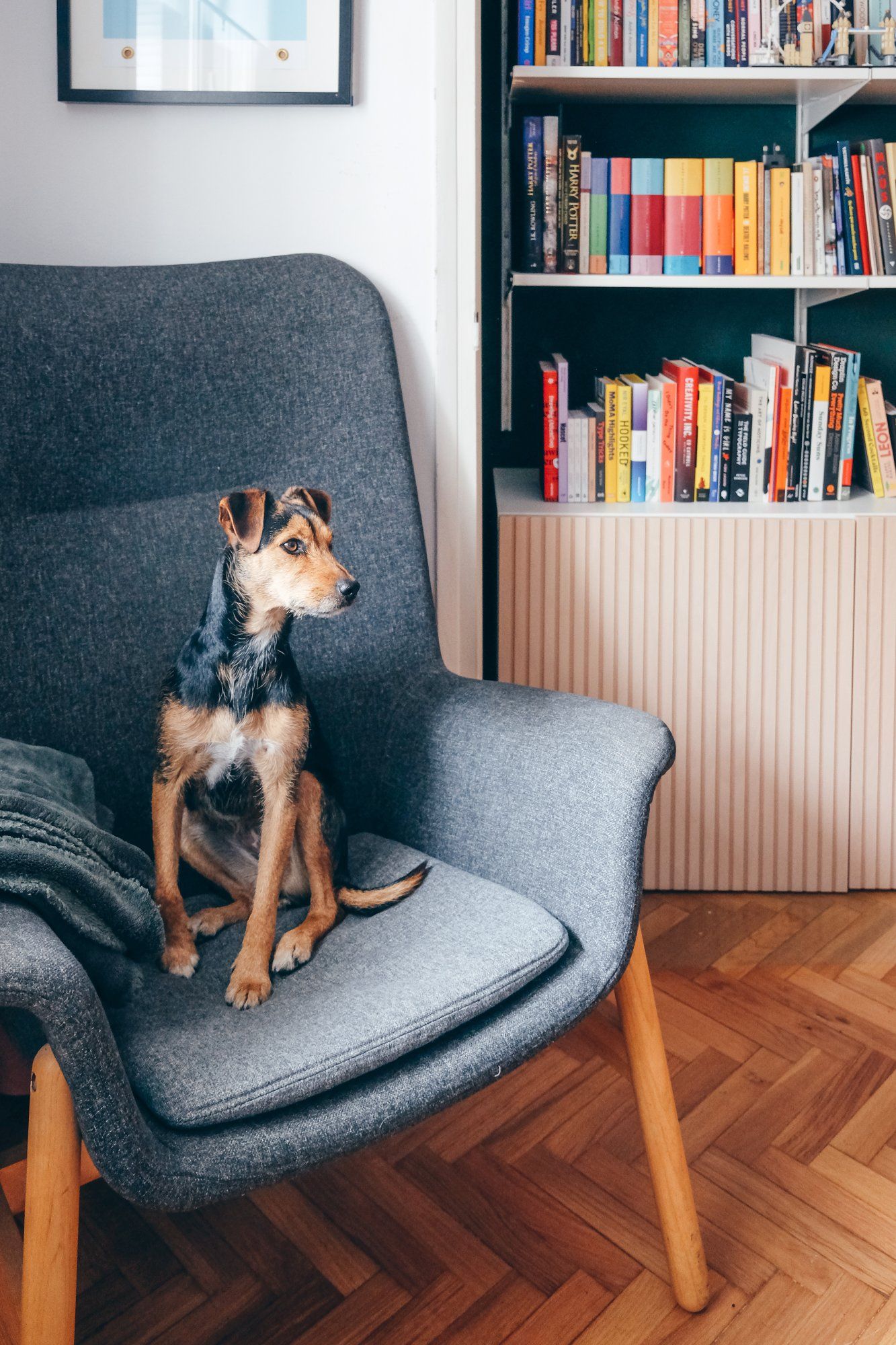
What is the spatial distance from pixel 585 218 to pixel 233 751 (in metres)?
1.25

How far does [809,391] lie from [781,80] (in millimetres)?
502

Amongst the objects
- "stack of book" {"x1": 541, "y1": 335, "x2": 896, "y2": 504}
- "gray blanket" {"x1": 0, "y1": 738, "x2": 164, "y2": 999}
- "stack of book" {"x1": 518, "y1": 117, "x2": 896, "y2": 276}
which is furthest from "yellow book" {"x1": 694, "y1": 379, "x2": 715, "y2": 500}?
"gray blanket" {"x1": 0, "y1": 738, "x2": 164, "y2": 999}

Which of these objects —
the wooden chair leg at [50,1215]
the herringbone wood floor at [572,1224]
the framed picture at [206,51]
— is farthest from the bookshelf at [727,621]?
the wooden chair leg at [50,1215]

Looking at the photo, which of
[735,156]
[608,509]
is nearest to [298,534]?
[608,509]

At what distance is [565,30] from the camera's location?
71.5 inches

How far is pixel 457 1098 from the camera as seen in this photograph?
96 cm

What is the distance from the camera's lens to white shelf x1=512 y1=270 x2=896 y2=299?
1.85 metres

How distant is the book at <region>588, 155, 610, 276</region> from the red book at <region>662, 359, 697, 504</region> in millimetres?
226

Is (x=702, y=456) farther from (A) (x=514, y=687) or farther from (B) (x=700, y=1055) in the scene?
(B) (x=700, y=1055)

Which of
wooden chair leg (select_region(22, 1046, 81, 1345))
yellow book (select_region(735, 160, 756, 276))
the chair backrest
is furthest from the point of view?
yellow book (select_region(735, 160, 756, 276))

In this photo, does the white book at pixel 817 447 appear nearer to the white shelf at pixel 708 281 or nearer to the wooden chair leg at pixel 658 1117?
the white shelf at pixel 708 281

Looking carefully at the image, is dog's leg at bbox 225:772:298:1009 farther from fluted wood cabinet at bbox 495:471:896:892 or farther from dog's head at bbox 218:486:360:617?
fluted wood cabinet at bbox 495:471:896:892

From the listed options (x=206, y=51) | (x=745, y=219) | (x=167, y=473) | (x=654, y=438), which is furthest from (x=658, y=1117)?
(x=745, y=219)

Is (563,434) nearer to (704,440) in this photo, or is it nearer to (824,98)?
(704,440)
